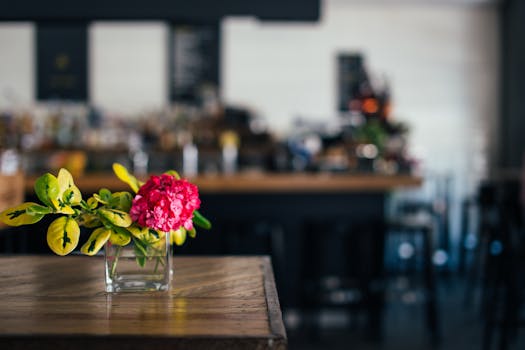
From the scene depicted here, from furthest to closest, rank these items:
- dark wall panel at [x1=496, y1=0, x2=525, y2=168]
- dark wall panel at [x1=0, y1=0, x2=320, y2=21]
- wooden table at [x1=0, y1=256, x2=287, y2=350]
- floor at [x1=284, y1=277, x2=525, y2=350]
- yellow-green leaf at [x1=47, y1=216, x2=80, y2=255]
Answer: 1. dark wall panel at [x1=496, y1=0, x2=525, y2=168]
2. floor at [x1=284, y1=277, x2=525, y2=350]
3. dark wall panel at [x1=0, y1=0, x2=320, y2=21]
4. yellow-green leaf at [x1=47, y1=216, x2=80, y2=255]
5. wooden table at [x1=0, y1=256, x2=287, y2=350]

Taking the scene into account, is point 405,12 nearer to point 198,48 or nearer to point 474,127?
point 474,127

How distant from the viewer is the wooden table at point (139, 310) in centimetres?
110

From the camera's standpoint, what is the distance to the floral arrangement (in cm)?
136

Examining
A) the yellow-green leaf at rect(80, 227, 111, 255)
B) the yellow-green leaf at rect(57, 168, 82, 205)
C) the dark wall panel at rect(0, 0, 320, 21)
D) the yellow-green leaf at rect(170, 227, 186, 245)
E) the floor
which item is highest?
the dark wall panel at rect(0, 0, 320, 21)

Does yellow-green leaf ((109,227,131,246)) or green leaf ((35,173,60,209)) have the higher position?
green leaf ((35,173,60,209))

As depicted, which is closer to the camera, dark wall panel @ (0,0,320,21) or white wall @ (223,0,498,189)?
dark wall panel @ (0,0,320,21)

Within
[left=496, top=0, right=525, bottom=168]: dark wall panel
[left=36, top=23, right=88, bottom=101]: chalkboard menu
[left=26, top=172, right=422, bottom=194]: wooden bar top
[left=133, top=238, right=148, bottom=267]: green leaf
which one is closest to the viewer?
[left=133, top=238, right=148, bottom=267]: green leaf

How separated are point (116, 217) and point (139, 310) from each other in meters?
0.21

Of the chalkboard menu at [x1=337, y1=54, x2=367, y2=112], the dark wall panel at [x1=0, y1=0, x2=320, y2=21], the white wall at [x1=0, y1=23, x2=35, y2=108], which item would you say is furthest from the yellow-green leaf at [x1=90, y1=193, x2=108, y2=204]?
the white wall at [x1=0, y1=23, x2=35, y2=108]

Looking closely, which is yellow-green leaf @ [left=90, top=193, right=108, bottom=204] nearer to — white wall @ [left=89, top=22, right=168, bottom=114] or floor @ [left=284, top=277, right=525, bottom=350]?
floor @ [left=284, top=277, right=525, bottom=350]

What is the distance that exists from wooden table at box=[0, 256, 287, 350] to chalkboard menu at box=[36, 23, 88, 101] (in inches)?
210

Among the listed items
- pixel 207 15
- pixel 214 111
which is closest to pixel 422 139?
pixel 214 111

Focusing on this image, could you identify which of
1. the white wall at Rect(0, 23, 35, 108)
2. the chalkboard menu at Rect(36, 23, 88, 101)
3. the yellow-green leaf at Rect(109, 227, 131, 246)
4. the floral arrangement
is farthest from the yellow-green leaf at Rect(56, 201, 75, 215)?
the white wall at Rect(0, 23, 35, 108)

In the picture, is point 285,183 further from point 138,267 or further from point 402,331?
point 138,267
